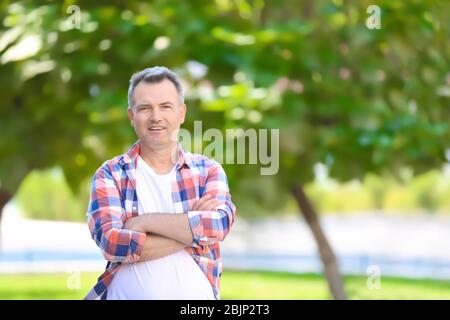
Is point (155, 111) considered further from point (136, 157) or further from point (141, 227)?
point (141, 227)

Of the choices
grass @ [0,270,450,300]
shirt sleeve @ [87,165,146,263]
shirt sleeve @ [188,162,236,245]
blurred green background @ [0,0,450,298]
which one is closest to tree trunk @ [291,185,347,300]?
blurred green background @ [0,0,450,298]

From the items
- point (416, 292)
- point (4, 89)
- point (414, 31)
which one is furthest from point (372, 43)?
point (416, 292)

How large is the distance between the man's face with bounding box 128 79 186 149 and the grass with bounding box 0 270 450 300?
30.3ft

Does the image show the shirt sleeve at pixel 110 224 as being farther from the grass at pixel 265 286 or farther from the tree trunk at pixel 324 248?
the grass at pixel 265 286

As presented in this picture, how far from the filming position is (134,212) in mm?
2346

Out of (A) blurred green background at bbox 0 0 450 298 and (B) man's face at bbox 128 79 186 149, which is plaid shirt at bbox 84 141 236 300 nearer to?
(B) man's face at bbox 128 79 186 149

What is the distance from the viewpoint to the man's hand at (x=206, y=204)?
2320mm

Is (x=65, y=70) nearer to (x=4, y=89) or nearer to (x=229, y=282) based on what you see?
(x=4, y=89)

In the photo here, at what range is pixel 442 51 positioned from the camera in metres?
7.64

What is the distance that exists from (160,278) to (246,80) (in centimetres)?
386

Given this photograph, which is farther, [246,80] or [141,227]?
[246,80]

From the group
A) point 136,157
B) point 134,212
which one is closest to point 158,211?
point 134,212

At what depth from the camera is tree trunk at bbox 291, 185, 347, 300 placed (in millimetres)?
8078

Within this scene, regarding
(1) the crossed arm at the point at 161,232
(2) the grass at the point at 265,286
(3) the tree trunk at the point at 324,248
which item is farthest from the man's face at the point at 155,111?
(2) the grass at the point at 265,286
